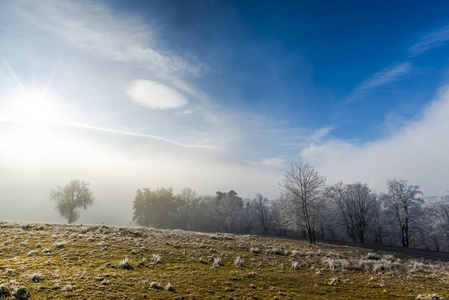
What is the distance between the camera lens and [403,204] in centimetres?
5338

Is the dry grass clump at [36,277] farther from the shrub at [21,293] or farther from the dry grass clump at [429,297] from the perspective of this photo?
the dry grass clump at [429,297]

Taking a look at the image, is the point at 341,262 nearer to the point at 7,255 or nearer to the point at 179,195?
A: the point at 7,255

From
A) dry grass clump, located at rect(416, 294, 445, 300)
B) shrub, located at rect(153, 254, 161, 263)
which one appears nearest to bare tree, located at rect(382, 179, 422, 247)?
dry grass clump, located at rect(416, 294, 445, 300)

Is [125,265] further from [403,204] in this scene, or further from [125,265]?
[403,204]

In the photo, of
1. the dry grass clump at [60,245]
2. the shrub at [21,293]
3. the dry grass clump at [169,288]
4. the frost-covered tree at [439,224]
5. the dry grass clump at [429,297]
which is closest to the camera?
the shrub at [21,293]

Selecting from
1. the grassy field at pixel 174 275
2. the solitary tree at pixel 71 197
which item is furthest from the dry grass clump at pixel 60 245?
the solitary tree at pixel 71 197

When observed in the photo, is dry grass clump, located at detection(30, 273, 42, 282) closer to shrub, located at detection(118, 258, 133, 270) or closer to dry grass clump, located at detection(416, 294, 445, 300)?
shrub, located at detection(118, 258, 133, 270)

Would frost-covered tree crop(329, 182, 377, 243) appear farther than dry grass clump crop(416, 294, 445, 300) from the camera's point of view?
Yes

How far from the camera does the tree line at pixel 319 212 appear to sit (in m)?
39.9

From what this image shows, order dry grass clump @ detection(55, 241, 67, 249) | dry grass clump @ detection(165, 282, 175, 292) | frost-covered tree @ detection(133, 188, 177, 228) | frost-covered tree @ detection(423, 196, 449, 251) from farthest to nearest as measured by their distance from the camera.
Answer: frost-covered tree @ detection(133, 188, 177, 228)
frost-covered tree @ detection(423, 196, 449, 251)
dry grass clump @ detection(55, 241, 67, 249)
dry grass clump @ detection(165, 282, 175, 292)

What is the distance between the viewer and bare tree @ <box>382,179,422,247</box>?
5212 centimetres

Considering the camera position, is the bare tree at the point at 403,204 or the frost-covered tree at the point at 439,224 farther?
the frost-covered tree at the point at 439,224

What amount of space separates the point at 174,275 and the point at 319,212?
3642cm

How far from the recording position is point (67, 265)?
11773 mm
